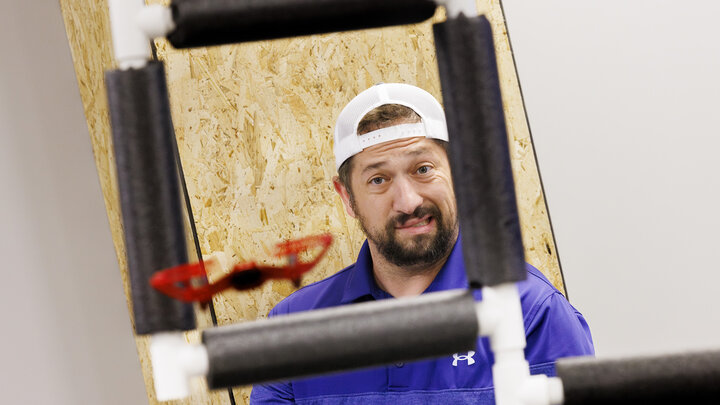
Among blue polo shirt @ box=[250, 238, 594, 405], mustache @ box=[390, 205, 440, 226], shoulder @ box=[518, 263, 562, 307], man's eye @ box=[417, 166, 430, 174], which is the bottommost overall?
blue polo shirt @ box=[250, 238, 594, 405]

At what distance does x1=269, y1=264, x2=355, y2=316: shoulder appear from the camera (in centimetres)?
185

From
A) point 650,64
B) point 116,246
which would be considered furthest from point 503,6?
point 116,246

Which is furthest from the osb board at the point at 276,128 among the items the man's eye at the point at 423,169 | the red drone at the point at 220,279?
the red drone at the point at 220,279

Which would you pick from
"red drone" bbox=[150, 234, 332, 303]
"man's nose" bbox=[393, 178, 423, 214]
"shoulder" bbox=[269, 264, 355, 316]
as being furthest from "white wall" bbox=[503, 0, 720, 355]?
"red drone" bbox=[150, 234, 332, 303]

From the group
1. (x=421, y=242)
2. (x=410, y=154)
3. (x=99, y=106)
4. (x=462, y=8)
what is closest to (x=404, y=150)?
(x=410, y=154)

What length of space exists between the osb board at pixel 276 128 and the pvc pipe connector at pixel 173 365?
153 cm

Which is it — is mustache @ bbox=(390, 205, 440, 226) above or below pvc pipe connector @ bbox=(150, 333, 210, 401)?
above

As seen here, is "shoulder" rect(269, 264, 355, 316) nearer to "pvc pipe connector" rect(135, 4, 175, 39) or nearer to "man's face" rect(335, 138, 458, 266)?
"man's face" rect(335, 138, 458, 266)

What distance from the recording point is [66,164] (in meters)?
1.96

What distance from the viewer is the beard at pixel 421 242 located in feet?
5.69

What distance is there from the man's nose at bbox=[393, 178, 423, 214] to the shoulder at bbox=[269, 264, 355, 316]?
0.28m

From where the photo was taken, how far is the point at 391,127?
1.68 metres

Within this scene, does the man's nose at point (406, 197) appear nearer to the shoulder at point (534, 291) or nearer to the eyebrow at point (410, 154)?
the eyebrow at point (410, 154)

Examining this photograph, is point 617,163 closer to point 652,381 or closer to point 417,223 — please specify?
point 417,223
